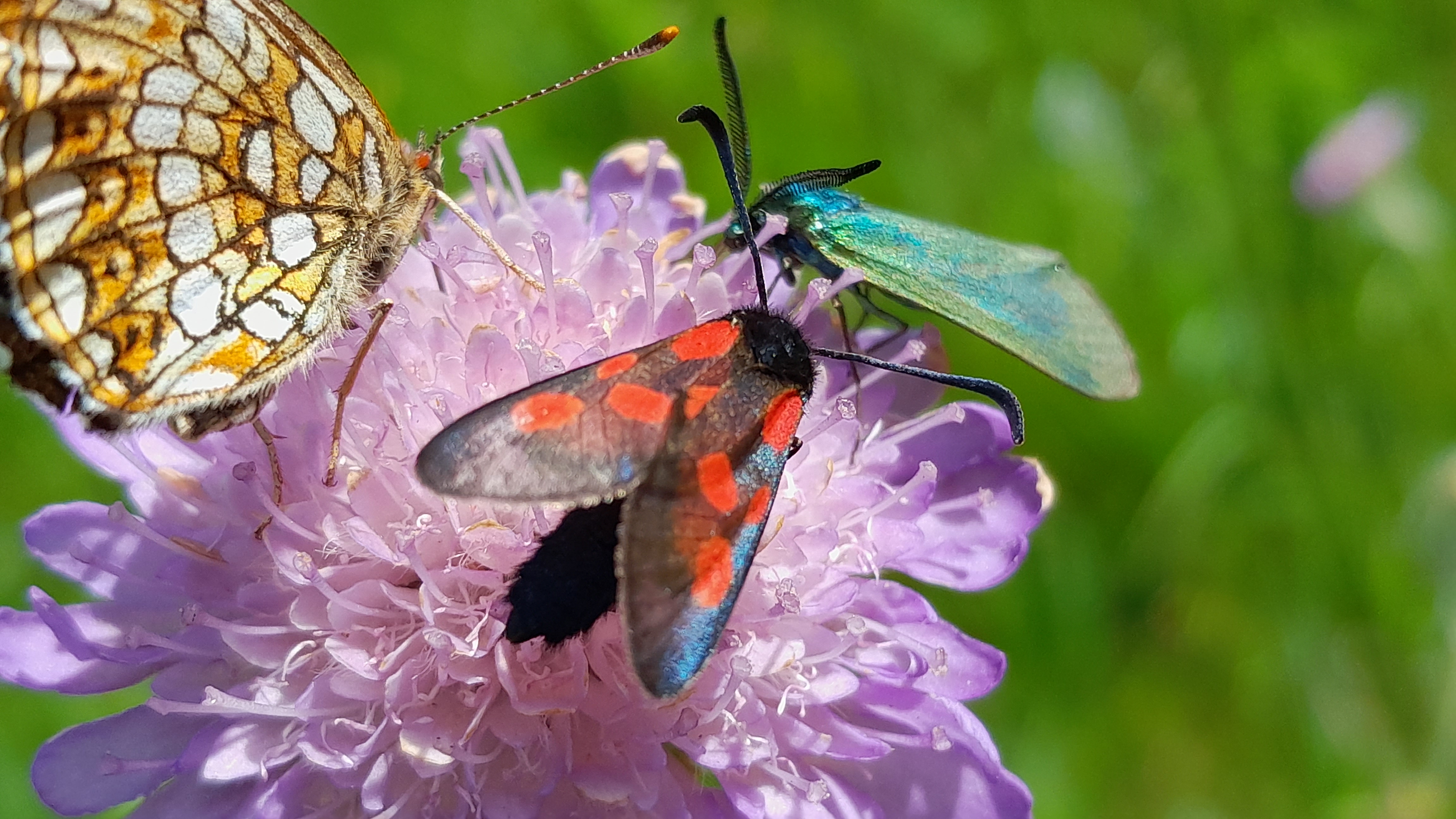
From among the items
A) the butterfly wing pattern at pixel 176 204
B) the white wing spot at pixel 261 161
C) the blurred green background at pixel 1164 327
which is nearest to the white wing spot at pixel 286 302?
the butterfly wing pattern at pixel 176 204

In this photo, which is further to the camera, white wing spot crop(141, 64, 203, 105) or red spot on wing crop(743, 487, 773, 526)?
white wing spot crop(141, 64, 203, 105)

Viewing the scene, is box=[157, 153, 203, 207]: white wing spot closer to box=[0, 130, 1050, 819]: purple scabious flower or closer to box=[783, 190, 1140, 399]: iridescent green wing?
box=[0, 130, 1050, 819]: purple scabious flower

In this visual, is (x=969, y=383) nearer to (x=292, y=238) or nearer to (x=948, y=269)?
(x=948, y=269)

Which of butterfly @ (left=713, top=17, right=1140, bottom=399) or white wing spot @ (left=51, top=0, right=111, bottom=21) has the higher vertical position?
white wing spot @ (left=51, top=0, right=111, bottom=21)

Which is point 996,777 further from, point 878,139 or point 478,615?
point 878,139

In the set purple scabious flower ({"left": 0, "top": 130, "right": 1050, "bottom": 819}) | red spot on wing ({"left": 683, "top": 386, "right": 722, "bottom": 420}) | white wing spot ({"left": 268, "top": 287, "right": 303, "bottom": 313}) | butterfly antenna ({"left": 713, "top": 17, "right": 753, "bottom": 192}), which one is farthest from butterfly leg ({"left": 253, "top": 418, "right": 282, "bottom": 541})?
butterfly antenna ({"left": 713, "top": 17, "right": 753, "bottom": 192})

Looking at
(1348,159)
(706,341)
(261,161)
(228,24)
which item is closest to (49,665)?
(261,161)

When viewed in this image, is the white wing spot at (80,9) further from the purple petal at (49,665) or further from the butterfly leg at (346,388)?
the purple petal at (49,665)
